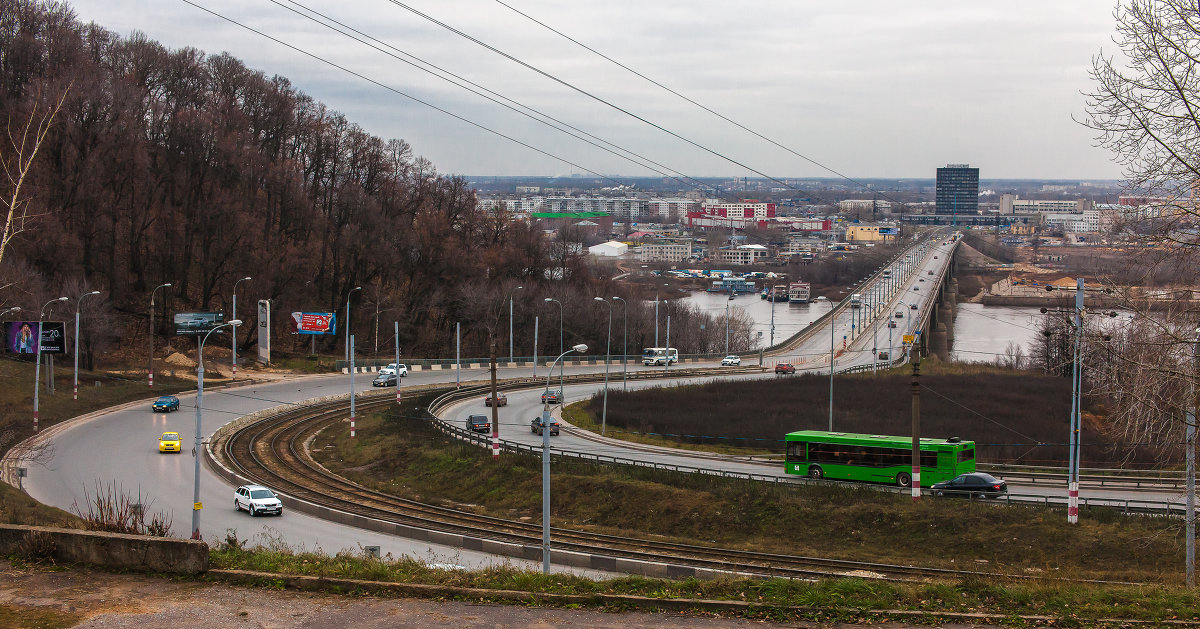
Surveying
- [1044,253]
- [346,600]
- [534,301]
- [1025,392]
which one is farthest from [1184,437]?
[1044,253]

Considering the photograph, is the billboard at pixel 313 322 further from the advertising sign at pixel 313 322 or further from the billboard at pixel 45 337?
the billboard at pixel 45 337

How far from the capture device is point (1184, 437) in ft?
64.3

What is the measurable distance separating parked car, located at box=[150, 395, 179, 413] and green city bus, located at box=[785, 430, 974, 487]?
31.8m

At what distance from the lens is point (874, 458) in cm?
3281

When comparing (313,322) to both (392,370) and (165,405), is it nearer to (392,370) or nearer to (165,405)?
(392,370)

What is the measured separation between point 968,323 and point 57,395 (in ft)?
348

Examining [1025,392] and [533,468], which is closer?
[533,468]

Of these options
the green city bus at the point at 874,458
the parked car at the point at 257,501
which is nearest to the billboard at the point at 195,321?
the parked car at the point at 257,501

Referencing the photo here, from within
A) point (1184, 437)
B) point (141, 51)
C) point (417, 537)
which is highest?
point (141, 51)

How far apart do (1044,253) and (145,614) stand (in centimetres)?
19602

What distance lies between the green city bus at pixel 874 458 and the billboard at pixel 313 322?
43.2 m

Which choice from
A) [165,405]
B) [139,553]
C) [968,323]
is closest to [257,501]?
[139,553]

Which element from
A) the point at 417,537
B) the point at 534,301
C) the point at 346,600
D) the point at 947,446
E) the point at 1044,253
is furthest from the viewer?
the point at 1044,253

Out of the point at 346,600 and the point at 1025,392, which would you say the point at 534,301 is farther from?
the point at 346,600
